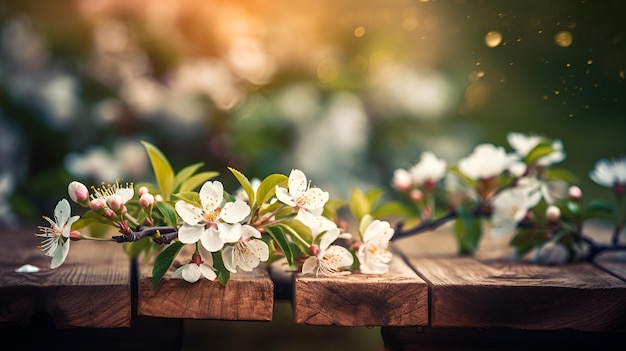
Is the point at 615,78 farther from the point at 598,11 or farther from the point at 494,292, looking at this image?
the point at 494,292

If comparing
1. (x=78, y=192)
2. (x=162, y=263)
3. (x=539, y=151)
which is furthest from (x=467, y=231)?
(x=78, y=192)

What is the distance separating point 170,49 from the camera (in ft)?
8.89

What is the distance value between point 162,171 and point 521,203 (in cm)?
71

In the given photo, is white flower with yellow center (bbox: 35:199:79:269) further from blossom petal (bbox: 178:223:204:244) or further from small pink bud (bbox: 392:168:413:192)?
small pink bud (bbox: 392:168:413:192)

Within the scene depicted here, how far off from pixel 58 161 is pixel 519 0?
167cm

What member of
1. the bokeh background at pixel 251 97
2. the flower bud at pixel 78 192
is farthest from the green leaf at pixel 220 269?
the bokeh background at pixel 251 97

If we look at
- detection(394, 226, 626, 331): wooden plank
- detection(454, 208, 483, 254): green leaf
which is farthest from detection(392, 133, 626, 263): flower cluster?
detection(394, 226, 626, 331): wooden plank

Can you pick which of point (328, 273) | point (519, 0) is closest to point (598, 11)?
point (519, 0)

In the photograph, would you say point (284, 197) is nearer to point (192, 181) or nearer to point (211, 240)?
point (211, 240)

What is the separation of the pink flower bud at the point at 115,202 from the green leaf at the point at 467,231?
0.73m

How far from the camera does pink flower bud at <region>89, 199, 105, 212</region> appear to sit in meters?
1.08

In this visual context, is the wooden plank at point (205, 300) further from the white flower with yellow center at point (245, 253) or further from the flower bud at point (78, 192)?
the flower bud at point (78, 192)

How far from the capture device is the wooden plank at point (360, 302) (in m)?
1.10

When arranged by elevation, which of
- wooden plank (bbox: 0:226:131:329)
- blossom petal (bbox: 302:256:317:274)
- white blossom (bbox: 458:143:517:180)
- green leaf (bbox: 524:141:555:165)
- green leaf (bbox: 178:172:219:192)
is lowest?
wooden plank (bbox: 0:226:131:329)
